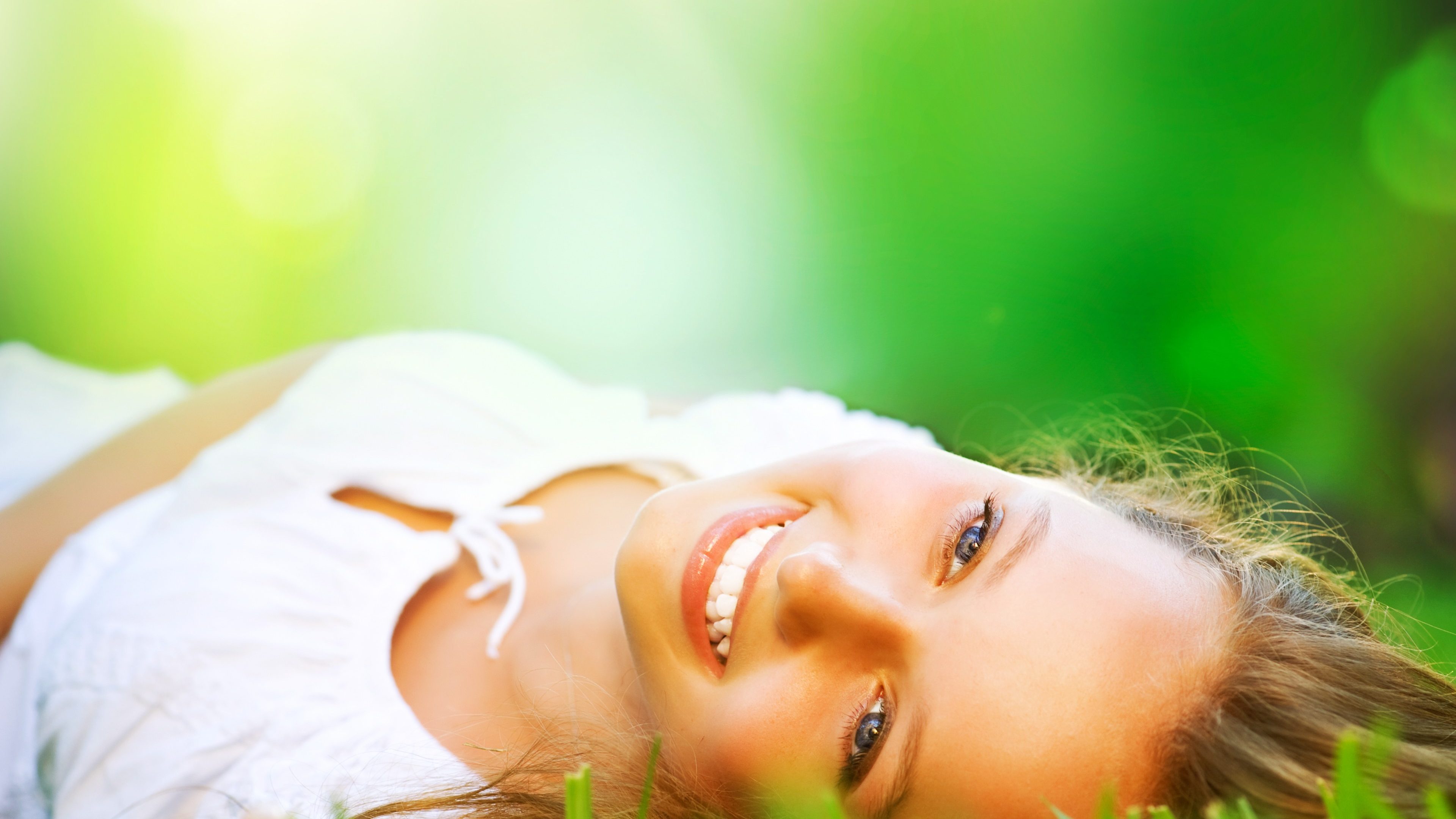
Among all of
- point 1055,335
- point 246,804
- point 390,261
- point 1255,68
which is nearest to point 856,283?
point 1055,335

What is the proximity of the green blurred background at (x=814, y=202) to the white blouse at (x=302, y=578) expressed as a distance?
118cm

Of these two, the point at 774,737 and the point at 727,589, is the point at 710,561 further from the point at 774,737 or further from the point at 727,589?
the point at 774,737

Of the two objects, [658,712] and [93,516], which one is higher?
[658,712]

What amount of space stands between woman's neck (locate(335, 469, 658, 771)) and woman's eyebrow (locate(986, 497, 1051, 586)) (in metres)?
0.58

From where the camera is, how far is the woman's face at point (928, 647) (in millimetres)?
923

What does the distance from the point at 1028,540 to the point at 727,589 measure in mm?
381

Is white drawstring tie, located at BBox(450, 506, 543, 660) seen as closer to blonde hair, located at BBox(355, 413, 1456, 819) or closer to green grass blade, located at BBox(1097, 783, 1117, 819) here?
blonde hair, located at BBox(355, 413, 1456, 819)

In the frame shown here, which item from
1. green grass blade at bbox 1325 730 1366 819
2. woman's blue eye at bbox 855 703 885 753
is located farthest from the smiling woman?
green grass blade at bbox 1325 730 1366 819

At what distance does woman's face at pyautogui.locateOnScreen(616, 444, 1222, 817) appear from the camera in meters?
0.92

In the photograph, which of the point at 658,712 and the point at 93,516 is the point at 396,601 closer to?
the point at 658,712

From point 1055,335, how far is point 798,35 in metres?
1.43

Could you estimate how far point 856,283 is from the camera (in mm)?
3145

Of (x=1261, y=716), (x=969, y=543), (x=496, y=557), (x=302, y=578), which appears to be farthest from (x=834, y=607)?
(x=302, y=578)

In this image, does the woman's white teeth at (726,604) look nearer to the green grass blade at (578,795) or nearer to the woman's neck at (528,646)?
the woman's neck at (528,646)
